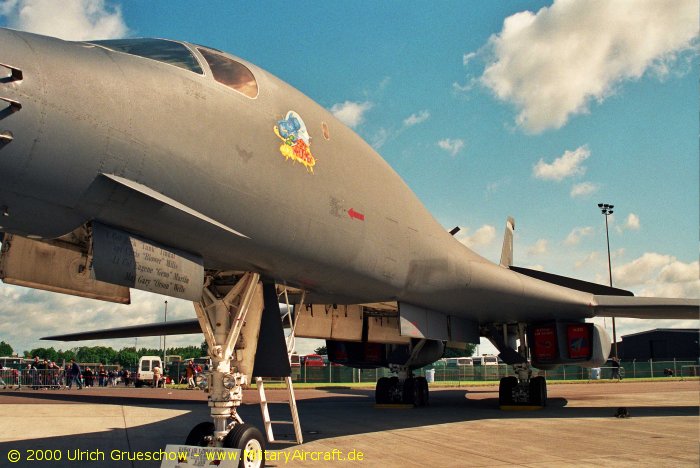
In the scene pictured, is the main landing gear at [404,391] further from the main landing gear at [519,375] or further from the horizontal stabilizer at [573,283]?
the horizontal stabilizer at [573,283]

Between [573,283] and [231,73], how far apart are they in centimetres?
1083

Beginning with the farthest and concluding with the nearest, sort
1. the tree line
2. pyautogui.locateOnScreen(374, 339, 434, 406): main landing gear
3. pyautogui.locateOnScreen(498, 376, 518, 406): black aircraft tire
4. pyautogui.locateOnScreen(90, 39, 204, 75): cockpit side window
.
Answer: the tree line
pyautogui.locateOnScreen(374, 339, 434, 406): main landing gear
pyautogui.locateOnScreen(498, 376, 518, 406): black aircraft tire
pyautogui.locateOnScreen(90, 39, 204, 75): cockpit side window

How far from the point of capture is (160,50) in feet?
19.5

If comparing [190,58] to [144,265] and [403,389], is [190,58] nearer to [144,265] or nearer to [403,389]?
[144,265]

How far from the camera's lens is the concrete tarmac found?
785 cm

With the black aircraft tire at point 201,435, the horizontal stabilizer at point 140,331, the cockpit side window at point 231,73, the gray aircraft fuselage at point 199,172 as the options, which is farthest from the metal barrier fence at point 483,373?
the cockpit side window at point 231,73

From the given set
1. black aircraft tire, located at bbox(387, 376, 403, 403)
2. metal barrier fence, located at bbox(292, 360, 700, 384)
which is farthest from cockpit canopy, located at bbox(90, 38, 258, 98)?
metal barrier fence, located at bbox(292, 360, 700, 384)

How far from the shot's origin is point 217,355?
7.05 m

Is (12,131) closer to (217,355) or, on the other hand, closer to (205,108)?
(205,108)

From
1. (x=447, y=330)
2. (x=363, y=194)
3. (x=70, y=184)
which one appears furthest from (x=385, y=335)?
(x=70, y=184)

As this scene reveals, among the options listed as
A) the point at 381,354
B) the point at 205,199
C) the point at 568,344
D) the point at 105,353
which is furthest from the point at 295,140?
the point at 105,353

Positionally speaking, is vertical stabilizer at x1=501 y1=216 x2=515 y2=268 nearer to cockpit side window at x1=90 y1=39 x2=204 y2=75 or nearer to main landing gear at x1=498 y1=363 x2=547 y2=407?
main landing gear at x1=498 y1=363 x2=547 y2=407

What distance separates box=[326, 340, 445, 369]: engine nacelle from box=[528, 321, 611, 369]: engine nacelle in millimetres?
2540

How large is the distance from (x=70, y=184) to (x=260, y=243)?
84.2 inches
